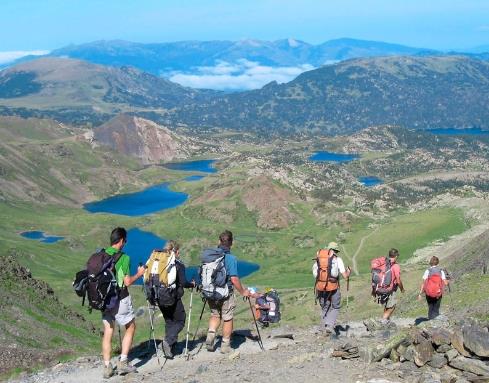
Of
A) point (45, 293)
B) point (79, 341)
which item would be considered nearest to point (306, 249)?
point (45, 293)

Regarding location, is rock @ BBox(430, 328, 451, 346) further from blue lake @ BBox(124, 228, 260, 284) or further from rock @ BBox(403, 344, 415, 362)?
blue lake @ BBox(124, 228, 260, 284)

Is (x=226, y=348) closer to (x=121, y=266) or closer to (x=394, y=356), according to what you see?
(x=121, y=266)

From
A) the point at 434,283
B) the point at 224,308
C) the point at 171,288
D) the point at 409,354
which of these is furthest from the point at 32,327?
the point at 409,354

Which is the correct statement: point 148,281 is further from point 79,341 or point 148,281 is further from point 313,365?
point 79,341

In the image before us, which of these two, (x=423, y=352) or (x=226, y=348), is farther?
(x=226, y=348)

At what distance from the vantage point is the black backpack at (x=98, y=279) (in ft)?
69.6

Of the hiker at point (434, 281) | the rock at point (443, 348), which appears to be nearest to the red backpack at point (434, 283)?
the hiker at point (434, 281)

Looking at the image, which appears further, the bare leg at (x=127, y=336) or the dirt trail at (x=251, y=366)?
the bare leg at (x=127, y=336)

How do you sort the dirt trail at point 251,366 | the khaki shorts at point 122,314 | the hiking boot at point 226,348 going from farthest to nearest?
the hiking boot at point 226,348 < the khaki shorts at point 122,314 < the dirt trail at point 251,366

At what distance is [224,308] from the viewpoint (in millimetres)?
24203

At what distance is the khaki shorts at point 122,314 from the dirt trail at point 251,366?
2390 millimetres

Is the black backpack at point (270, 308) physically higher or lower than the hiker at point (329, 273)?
lower

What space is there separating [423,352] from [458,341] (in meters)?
1.30

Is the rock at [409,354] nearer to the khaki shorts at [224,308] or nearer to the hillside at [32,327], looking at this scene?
the khaki shorts at [224,308]
